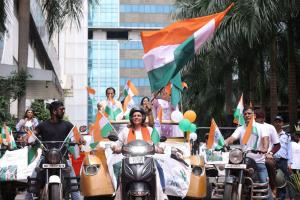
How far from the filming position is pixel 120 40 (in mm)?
120812

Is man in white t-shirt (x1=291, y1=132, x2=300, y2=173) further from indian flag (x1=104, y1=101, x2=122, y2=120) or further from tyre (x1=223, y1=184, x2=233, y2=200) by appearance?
tyre (x1=223, y1=184, x2=233, y2=200)

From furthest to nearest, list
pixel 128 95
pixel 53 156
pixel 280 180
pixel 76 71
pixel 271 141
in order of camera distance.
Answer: pixel 76 71, pixel 128 95, pixel 280 180, pixel 271 141, pixel 53 156

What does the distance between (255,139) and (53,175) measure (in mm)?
3226

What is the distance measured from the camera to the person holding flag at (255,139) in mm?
9773

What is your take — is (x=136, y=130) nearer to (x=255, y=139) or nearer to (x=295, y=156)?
(x=255, y=139)

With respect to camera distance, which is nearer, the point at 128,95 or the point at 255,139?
the point at 255,139

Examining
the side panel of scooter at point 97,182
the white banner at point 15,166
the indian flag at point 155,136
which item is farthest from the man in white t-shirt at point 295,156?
the indian flag at point 155,136

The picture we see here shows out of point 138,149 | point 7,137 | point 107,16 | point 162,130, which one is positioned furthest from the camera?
point 107,16

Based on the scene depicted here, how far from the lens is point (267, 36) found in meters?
21.1

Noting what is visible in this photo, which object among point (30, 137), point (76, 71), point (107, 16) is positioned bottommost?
point (30, 137)

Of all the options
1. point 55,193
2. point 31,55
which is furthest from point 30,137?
point 31,55

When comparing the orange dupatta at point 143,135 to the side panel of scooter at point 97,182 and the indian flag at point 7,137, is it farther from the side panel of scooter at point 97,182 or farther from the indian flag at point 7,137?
the indian flag at point 7,137

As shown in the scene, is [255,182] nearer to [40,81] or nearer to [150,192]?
[150,192]

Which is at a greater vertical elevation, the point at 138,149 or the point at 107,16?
the point at 107,16
